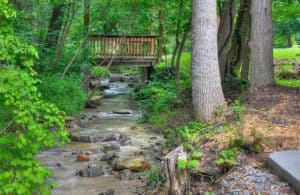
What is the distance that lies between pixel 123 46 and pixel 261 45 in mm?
9296

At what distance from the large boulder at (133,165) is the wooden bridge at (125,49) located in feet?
32.1

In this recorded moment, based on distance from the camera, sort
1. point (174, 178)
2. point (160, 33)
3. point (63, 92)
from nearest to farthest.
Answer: point (174, 178), point (63, 92), point (160, 33)

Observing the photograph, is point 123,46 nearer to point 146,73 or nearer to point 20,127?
point 146,73

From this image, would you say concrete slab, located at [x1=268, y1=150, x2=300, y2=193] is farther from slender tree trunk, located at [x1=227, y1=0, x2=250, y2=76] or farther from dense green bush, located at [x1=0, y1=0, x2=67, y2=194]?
slender tree trunk, located at [x1=227, y1=0, x2=250, y2=76]

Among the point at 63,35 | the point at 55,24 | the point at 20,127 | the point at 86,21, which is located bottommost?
the point at 20,127

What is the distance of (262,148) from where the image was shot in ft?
19.5

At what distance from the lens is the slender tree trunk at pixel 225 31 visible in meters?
12.3

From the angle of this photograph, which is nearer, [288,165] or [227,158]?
[288,165]

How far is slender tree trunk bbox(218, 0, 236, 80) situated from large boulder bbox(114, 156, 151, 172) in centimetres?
473

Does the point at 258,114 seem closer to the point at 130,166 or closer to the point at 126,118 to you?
the point at 130,166

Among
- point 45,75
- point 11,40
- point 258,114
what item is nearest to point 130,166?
point 258,114

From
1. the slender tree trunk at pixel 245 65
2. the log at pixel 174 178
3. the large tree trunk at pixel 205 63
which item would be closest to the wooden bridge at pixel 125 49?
the slender tree trunk at pixel 245 65

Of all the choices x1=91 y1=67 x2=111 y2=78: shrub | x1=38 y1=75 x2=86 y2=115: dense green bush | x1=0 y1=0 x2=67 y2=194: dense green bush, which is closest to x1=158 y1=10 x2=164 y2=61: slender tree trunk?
x1=91 y1=67 x2=111 y2=78: shrub

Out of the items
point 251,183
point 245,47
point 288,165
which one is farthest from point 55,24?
point 288,165
